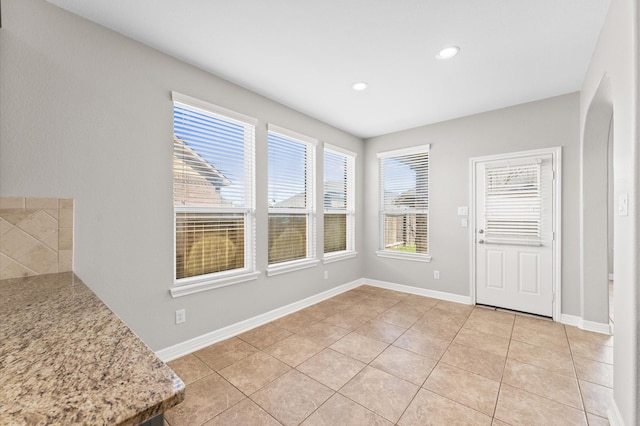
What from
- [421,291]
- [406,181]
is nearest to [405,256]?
[421,291]

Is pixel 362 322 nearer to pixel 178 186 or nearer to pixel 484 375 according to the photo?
pixel 484 375

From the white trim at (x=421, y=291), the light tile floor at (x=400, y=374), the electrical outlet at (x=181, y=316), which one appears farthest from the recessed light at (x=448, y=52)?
the electrical outlet at (x=181, y=316)

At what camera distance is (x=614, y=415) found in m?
1.65

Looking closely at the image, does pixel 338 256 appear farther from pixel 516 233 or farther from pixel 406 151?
pixel 516 233

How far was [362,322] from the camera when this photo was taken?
10.6 feet

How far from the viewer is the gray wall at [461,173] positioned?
3184 mm

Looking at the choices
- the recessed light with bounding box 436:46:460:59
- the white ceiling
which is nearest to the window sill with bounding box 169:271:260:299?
the white ceiling

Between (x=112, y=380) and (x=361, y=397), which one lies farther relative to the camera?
(x=361, y=397)

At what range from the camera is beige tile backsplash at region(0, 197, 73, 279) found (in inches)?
66.0

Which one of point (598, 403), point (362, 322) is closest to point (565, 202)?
point (598, 403)

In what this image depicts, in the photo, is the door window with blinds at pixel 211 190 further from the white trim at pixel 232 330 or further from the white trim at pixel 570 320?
the white trim at pixel 570 320

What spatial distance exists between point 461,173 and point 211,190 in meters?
3.28

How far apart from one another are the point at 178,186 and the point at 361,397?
7.39ft

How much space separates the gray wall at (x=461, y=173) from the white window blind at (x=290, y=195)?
141cm
